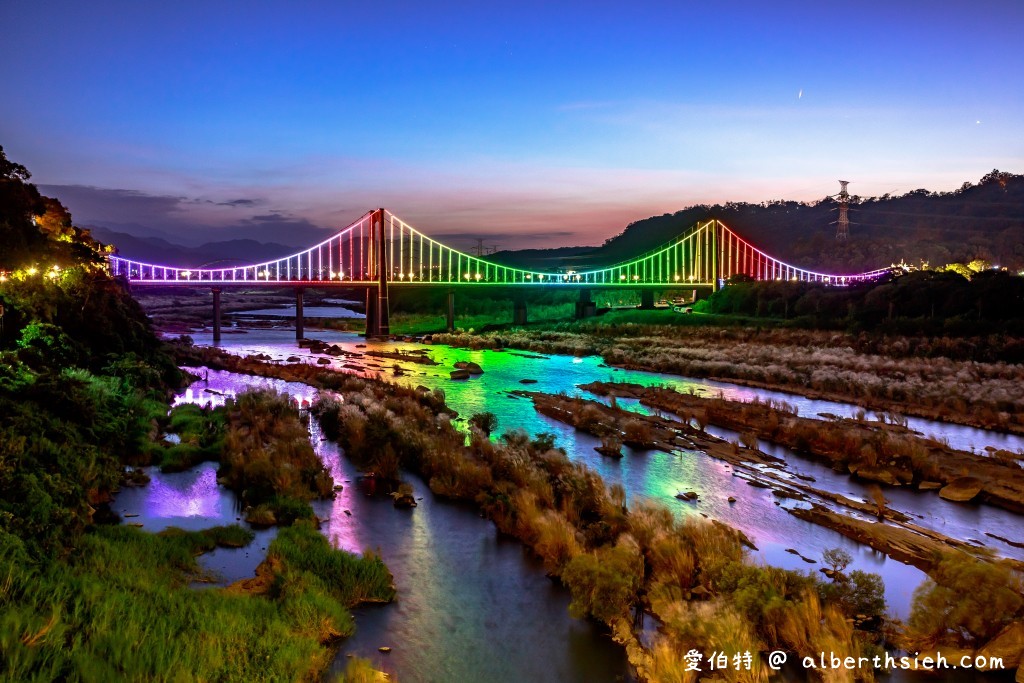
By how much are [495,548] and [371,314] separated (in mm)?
71241

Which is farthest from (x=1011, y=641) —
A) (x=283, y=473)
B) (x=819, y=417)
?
(x=819, y=417)

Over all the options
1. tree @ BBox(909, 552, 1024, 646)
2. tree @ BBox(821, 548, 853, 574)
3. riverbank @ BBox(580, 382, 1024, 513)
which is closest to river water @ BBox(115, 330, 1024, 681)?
tree @ BBox(821, 548, 853, 574)

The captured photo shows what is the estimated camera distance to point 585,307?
85.7m

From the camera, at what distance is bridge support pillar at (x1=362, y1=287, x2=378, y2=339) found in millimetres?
77875

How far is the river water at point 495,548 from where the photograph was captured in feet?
28.0

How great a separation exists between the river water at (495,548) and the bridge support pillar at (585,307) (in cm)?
6250

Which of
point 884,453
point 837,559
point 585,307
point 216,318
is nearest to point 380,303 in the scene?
point 216,318

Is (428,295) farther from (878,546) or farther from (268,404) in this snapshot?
(878,546)

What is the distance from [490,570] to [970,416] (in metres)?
21.1

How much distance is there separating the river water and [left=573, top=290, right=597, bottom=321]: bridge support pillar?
6250cm

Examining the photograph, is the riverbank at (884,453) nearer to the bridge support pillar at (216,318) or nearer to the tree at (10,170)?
the tree at (10,170)

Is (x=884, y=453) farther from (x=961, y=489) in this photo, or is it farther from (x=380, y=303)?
(x=380, y=303)

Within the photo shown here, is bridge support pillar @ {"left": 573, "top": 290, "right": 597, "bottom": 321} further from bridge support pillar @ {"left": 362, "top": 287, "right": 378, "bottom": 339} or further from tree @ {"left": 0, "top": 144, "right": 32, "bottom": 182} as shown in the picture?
tree @ {"left": 0, "top": 144, "right": 32, "bottom": 182}

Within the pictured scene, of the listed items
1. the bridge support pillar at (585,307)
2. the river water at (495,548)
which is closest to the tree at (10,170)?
the river water at (495,548)
